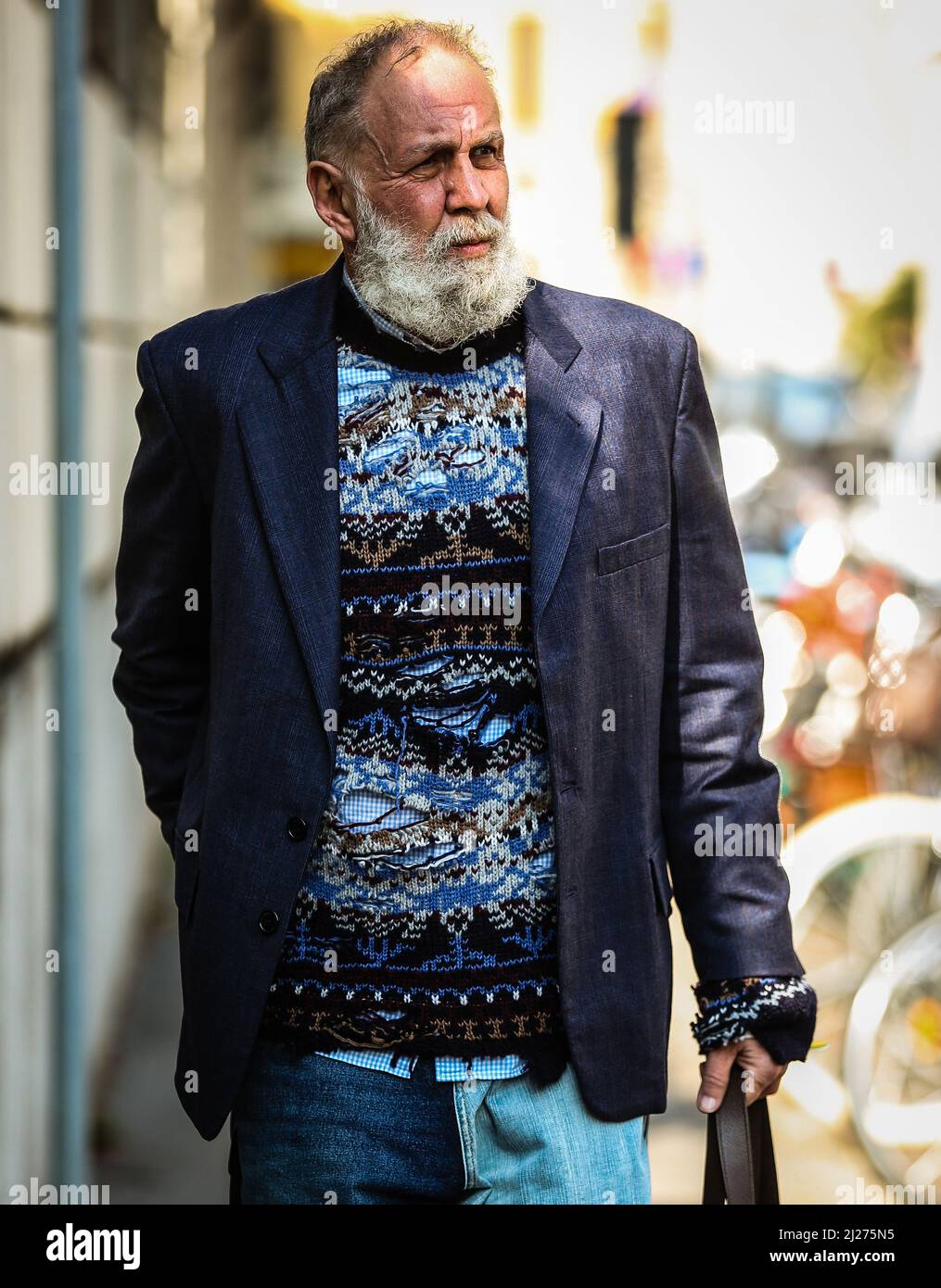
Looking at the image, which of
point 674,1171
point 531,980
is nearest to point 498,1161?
point 531,980

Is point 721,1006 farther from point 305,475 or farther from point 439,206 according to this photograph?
point 439,206

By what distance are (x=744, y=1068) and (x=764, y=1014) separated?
97 millimetres

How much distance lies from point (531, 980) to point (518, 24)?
3308 mm

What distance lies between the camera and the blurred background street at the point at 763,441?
3.62 m

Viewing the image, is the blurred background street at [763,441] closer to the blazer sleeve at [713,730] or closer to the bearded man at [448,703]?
the bearded man at [448,703]

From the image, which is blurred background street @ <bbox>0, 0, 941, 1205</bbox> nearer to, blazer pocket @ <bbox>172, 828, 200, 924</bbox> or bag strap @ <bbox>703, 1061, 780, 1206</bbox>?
blazer pocket @ <bbox>172, 828, 200, 924</bbox>

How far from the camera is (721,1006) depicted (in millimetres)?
2125

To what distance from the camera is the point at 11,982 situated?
3459mm

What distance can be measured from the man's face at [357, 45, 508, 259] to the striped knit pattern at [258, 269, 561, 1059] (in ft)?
0.85

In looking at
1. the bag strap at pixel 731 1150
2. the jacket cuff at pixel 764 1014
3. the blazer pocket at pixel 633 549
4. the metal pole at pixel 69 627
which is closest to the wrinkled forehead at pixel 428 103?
the blazer pocket at pixel 633 549

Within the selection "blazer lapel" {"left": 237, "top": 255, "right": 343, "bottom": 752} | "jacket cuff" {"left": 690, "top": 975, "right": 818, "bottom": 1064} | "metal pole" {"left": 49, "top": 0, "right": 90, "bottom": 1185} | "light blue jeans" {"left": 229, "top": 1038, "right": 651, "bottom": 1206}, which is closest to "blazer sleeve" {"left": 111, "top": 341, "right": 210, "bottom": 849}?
"blazer lapel" {"left": 237, "top": 255, "right": 343, "bottom": 752}

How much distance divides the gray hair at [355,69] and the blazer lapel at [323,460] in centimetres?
24

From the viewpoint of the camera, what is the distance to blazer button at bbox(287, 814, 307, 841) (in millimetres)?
1976
